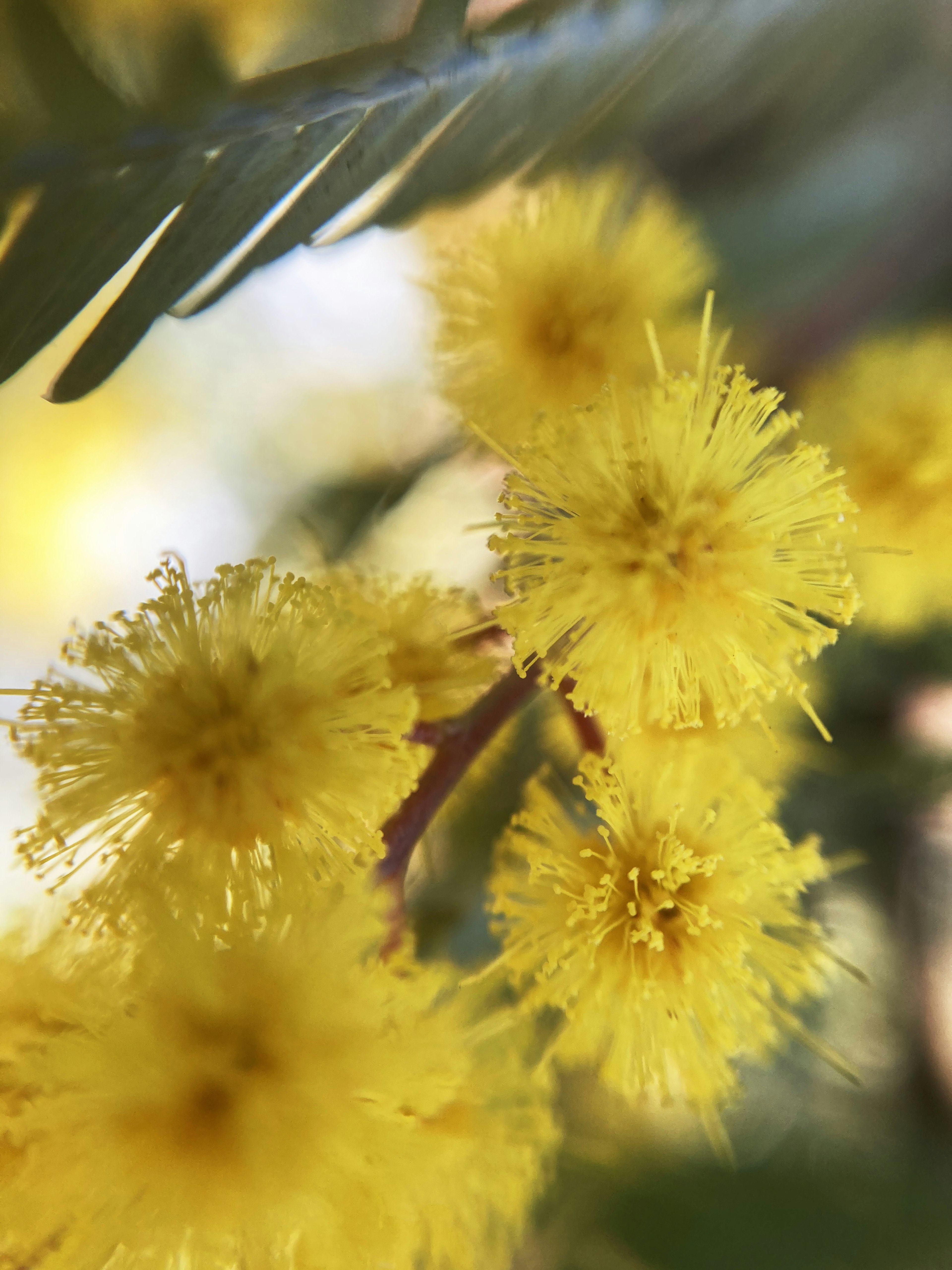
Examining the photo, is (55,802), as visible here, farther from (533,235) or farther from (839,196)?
(839,196)

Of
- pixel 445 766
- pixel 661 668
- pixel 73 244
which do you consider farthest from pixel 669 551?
pixel 73 244

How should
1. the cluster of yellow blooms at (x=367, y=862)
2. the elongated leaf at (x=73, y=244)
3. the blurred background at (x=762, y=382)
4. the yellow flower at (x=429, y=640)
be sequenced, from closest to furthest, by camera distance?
the elongated leaf at (x=73, y=244) < the cluster of yellow blooms at (x=367, y=862) < the yellow flower at (x=429, y=640) < the blurred background at (x=762, y=382)

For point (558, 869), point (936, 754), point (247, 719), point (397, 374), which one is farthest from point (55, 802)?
point (936, 754)

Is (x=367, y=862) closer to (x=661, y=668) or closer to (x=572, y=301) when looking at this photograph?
(x=661, y=668)

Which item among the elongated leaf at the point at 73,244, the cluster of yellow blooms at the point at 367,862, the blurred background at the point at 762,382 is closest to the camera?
the elongated leaf at the point at 73,244

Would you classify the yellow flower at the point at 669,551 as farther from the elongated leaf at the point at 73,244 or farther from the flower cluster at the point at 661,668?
the elongated leaf at the point at 73,244

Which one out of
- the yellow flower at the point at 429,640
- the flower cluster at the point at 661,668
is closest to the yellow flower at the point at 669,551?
the flower cluster at the point at 661,668

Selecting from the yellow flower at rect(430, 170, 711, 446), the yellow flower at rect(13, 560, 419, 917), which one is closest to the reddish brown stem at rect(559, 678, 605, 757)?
the yellow flower at rect(13, 560, 419, 917)
